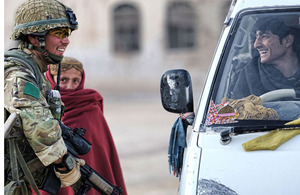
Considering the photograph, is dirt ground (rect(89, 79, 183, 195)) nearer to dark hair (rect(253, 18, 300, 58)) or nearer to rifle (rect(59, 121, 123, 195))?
rifle (rect(59, 121, 123, 195))

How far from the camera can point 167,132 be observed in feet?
42.9

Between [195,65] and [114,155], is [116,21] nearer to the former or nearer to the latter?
[195,65]

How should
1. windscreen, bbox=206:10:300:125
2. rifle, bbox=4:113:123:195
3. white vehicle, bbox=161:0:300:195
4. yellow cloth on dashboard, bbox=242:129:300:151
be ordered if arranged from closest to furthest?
white vehicle, bbox=161:0:300:195 < yellow cloth on dashboard, bbox=242:129:300:151 < windscreen, bbox=206:10:300:125 < rifle, bbox=4:113:123:195

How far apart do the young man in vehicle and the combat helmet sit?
42.8 inches

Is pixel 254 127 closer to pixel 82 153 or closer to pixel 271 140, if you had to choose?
pixel 271 140

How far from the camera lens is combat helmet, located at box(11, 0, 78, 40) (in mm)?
3250

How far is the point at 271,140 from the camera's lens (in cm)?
286

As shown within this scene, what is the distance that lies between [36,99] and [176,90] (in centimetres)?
81

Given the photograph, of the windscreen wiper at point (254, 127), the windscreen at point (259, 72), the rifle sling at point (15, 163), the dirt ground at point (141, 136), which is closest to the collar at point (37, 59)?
the rifle sling at point (15, 163)

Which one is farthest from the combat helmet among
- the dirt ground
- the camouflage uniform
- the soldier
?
the dirt ground

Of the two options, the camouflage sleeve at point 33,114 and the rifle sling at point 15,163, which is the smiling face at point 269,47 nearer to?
the camouflage sleeve at point 33,114

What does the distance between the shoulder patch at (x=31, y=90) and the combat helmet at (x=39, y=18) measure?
0.36 m

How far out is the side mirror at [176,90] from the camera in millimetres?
3304

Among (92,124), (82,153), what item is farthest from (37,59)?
(92,124)
